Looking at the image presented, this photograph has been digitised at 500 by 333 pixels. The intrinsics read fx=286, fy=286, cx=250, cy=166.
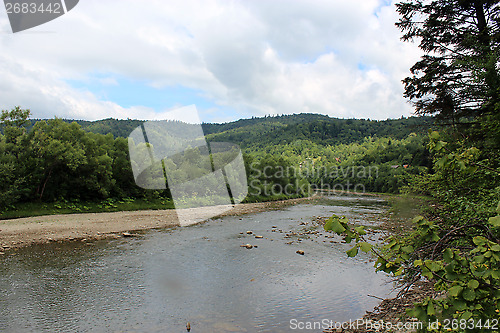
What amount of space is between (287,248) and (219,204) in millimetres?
33493

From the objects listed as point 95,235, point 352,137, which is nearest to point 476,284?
point 95,235

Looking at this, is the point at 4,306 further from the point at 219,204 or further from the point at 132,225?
the point at 219,204

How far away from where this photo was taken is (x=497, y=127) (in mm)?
8000

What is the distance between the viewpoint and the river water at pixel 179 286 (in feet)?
30.0

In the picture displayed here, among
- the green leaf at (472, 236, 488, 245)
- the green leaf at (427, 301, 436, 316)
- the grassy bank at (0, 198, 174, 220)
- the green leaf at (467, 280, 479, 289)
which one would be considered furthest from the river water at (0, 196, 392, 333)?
the grassy bank at (0, 198, 174, 220)

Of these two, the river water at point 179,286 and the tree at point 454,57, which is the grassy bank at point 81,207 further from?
the tree at point 454,57

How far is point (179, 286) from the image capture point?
1236cm

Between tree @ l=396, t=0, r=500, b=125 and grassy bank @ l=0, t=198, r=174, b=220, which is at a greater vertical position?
tree @ l=396, t=0, r=500, b=125

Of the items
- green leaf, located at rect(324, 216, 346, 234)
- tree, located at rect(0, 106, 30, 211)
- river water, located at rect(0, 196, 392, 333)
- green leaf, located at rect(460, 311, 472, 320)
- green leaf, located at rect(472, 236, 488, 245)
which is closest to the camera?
green leaf, located at rect(460, 311, 472, 320)

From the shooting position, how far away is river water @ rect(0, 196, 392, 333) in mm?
9156

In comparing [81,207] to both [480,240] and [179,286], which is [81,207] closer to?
[179,286]

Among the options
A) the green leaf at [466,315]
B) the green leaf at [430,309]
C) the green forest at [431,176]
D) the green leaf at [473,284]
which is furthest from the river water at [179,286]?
the green leaf at [473,284]

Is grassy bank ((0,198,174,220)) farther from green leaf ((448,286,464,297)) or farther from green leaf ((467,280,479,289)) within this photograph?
green leaf ((467,280,479,289))

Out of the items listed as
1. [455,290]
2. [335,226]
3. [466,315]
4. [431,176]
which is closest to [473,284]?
[455,290]
